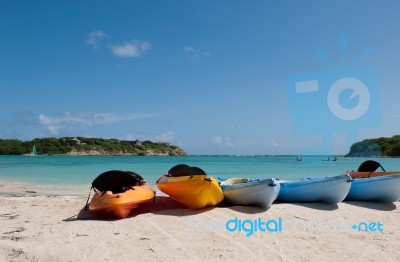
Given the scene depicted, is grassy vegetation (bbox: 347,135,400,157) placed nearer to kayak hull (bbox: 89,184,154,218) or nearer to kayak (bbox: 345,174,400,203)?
kayak (bbox: 345,174,400,203)

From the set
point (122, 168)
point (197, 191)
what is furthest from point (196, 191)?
point (122, 168)

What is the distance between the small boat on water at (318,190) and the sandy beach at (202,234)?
26cm

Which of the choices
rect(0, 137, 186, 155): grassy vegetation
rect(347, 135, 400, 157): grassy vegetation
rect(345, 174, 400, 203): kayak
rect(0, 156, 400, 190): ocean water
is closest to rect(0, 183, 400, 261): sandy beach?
A: rect(345, 174, 400, 203): kayak

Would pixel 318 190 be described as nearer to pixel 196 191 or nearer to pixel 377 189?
pixel 377 189

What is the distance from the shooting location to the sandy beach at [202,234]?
204 inches

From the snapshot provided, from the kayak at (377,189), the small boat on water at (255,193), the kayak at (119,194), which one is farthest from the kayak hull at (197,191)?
the kayak at (377,189)

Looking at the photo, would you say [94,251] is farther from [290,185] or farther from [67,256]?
[290,185]

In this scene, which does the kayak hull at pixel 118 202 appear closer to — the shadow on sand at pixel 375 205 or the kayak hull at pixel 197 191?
the kayak hull at pixel 197 191

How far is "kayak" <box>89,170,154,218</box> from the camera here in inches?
274

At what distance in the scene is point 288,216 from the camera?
23.6ft

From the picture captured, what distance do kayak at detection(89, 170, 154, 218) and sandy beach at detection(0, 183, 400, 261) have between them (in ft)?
0.80

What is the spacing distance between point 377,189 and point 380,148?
82.1 meters

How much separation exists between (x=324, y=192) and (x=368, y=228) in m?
1.53

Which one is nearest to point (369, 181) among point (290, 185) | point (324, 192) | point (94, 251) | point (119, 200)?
point (324, 192)
